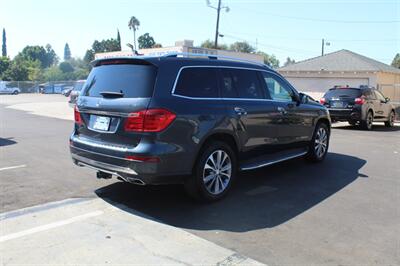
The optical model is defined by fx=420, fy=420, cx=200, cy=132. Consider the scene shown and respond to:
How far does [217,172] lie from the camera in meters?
5.73

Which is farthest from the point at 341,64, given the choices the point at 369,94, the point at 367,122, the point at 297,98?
the point at 297,98

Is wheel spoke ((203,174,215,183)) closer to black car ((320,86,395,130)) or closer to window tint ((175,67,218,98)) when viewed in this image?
window tint ((175,67,218,98))

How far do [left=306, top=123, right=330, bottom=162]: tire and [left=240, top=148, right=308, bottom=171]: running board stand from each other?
400mm

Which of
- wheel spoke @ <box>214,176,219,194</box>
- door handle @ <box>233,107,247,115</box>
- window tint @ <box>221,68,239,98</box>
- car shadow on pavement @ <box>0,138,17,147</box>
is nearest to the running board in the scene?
wheel spoke @ <box>214,176,219,194</box>

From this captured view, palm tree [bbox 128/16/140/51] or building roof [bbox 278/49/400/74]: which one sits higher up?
palm tree [bbox 128/16/140/51]

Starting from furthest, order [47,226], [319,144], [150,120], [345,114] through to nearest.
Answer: [345,114]
[319,144]
[150,120]
[47,226]

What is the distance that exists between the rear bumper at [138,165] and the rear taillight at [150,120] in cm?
20

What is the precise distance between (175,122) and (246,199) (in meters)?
1.65

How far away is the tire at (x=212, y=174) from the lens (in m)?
5.41

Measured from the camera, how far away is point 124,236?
4.48m

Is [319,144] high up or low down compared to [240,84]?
down

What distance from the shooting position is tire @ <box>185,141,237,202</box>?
541cm

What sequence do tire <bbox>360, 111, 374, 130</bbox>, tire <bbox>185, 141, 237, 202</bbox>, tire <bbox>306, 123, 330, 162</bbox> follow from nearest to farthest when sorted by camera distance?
1. tire <bbox>185, 141, 237, 202</bbox>
2. tire <bbox>306, 123, 330, 162</bbox>
3. tire <bbox>360, 111, 374, 130</bbox>

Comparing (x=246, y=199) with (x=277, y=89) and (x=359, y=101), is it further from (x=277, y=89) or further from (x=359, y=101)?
(x=359, y=101)
